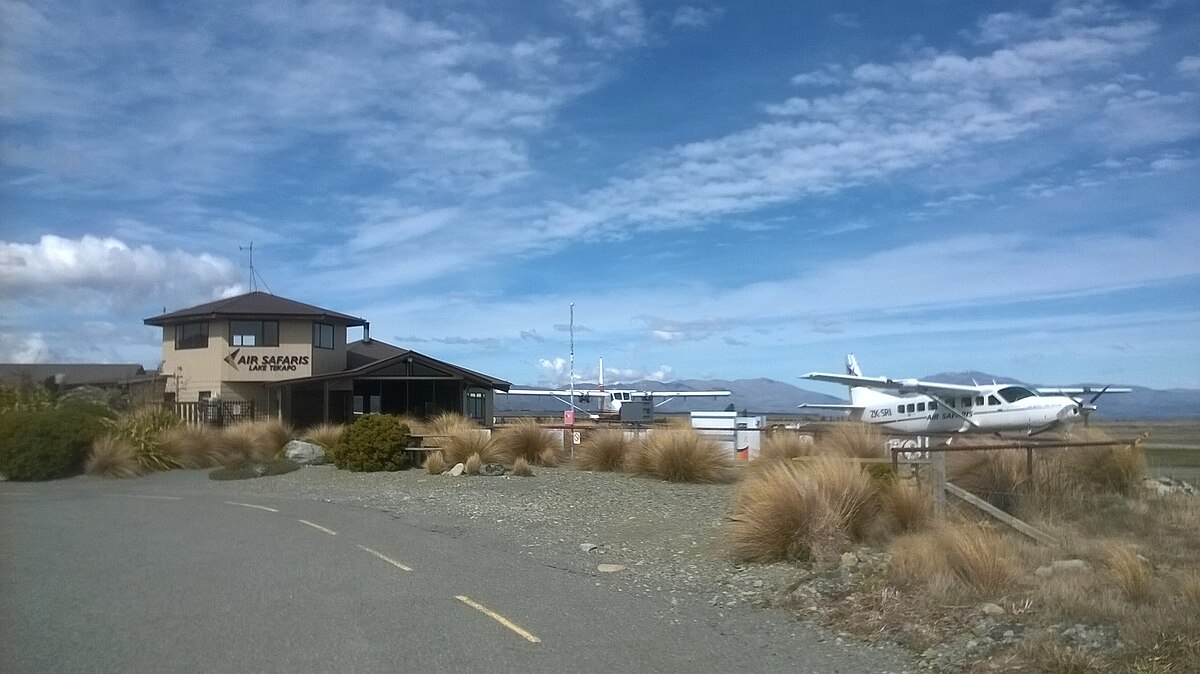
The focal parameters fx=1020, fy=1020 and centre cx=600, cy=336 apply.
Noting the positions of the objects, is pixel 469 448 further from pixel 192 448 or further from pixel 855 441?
pixel 855 441

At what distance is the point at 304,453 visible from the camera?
2903 cm

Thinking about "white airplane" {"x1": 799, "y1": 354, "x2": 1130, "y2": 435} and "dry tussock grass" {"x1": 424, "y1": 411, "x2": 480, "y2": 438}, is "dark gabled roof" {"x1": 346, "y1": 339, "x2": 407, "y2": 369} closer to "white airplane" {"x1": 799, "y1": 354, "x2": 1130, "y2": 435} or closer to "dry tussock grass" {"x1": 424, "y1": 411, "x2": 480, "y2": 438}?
"dry tussock grass" {"x1": 424, "y1": 411, "x2": 480, "y2": 438}

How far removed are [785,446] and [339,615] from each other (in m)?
15.2

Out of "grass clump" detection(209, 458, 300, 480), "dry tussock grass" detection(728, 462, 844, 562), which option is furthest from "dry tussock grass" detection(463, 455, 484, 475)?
"dry tussock grass" detection(728, 462, 844, 562)

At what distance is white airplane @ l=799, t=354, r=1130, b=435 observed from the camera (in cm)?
3306

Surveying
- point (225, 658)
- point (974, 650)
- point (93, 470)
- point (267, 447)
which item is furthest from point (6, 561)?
point (267, 447)

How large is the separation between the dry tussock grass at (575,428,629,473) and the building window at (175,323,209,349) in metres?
21.3

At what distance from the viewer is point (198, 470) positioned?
28188 mm

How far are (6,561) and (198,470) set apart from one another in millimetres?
16998

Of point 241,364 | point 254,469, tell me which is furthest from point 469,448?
point 241,364

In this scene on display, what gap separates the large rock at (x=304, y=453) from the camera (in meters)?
28.9

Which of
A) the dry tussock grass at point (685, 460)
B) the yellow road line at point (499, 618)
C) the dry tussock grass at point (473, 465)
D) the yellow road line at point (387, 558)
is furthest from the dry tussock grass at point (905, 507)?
the dry tussock grass at point (473, 465)

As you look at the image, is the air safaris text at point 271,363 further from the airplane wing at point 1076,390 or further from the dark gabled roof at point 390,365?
the airplane wing at point 1076,390

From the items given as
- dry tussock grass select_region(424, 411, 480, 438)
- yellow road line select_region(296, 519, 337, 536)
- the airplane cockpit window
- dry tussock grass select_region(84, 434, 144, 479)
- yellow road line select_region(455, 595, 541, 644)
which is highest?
the airplane cockpit window
